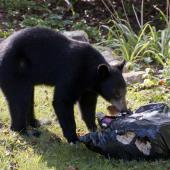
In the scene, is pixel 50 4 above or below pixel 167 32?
below

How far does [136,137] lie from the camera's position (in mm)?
5648

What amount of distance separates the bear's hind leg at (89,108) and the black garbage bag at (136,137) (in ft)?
2.80

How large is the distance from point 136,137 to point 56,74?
4.66ft

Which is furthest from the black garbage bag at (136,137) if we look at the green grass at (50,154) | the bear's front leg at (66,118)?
the bear's front leg at (66,118)

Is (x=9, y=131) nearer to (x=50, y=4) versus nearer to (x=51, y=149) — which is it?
(x=51, y=149)

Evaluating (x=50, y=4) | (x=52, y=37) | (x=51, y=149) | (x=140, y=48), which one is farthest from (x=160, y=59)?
(x=50, y=4)

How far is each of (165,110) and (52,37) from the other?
5.58 feet

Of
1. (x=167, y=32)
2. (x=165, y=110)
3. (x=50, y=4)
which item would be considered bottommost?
(x=50, y=4)

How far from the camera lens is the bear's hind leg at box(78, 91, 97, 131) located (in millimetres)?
6848

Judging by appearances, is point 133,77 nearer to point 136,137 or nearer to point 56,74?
point 56,74

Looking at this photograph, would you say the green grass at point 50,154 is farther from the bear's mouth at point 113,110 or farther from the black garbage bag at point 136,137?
the bear's mouth at point 113,110

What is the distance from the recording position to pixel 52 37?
6.67m

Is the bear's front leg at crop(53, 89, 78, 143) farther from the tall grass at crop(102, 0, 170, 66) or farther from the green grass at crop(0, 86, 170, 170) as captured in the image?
the tall grass at crop(102, 0, 170, 66)

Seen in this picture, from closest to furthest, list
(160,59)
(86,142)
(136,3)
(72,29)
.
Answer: (86,142) → (160,59) → (72,29) → (136,3)
